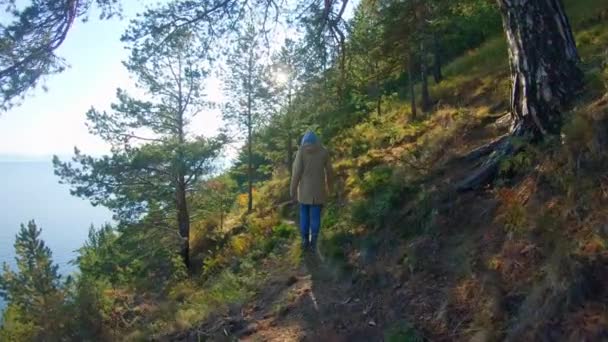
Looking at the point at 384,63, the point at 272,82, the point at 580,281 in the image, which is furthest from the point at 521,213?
the point at 272,82

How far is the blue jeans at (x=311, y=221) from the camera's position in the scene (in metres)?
6.54

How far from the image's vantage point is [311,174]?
6.55 meters

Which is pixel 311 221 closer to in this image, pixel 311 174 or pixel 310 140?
pixel 311 174

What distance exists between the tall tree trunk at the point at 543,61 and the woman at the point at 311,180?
8.96 feet

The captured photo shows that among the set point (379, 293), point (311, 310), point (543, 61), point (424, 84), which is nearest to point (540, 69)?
point (543, 61)

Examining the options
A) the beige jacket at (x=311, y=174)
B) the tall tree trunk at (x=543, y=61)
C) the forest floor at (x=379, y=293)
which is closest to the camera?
the forest floor at (x=379, y=293)

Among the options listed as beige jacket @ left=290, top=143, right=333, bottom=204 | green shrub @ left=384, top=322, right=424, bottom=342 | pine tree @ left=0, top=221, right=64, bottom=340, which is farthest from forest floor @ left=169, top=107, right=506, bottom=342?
pine tree @ left=0, top=221, right=64, bottom=340

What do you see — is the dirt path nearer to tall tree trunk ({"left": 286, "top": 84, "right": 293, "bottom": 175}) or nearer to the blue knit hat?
the blue knit hat

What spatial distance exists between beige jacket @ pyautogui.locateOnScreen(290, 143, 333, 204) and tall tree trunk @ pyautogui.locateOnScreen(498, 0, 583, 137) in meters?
2.73

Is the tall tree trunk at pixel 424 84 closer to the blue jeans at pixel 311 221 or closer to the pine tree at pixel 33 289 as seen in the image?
the blue jeans at pixel 311 221

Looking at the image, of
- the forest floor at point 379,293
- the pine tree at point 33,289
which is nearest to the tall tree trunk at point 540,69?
the forest floor at point 379,293

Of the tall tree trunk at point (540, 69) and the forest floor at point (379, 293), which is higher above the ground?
the tall tree trunk at point (540, 69)

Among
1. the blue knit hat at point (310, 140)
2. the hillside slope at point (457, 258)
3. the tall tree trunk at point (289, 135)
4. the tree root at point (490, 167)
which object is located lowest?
the hillside slope at point (457, 258)

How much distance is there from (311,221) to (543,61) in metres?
3.68
